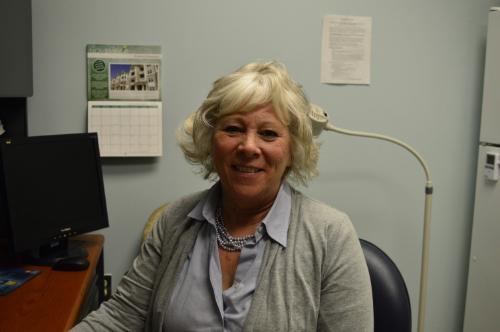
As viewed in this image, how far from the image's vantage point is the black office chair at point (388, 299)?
4.74 ft

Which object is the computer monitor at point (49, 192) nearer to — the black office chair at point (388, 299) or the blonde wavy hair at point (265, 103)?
the blonde wavy hair at point (265, 103)

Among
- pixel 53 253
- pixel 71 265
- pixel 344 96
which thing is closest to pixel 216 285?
pixel 71 265

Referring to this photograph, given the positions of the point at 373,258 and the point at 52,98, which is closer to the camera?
the point at 373,258

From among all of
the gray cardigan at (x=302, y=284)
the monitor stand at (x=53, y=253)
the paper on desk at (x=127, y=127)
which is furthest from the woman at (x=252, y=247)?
the paper on desk at (x=127, y=127)

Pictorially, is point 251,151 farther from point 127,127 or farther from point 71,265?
point 127,127

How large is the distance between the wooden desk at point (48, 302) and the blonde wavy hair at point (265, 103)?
54 cm

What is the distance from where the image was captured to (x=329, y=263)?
4.25 feet

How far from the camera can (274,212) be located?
138 cm

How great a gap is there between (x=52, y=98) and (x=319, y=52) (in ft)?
3.70

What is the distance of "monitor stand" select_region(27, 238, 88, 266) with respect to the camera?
179cm

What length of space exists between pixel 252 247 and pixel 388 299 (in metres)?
0.41

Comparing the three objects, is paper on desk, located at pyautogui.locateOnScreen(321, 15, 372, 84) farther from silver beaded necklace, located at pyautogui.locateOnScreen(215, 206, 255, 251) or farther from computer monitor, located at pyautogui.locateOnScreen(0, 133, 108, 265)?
silver beaded necklace, located at pyautogui.locateOnScreen(215, 206, 255, 251)

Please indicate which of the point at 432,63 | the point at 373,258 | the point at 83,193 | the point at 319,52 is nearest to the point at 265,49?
the point at 319,52

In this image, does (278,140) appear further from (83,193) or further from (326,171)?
(326,171)
